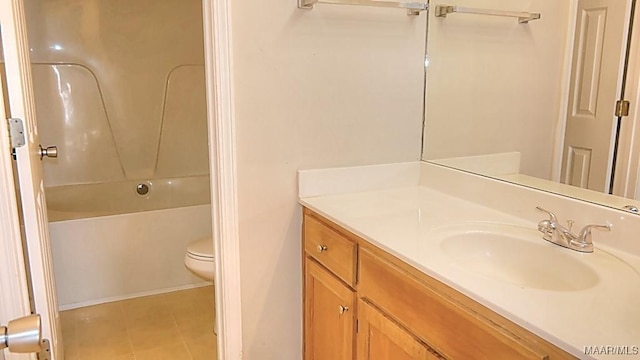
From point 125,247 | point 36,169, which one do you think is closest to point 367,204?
point 36,169

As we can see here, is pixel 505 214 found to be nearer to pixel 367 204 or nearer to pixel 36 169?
pixel 367 204

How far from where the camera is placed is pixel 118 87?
3.52 meters

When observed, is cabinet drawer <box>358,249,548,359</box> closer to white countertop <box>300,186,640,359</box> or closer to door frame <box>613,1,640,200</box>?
white countertop <box>300,186,640,359</box>

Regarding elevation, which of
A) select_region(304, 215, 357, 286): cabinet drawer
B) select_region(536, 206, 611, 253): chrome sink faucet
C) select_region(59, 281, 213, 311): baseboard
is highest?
select_region(536, 206, 611, 253): chrome sink faucet

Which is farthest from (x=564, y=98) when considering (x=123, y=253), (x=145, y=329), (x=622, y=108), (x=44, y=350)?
(x=123, y=253)

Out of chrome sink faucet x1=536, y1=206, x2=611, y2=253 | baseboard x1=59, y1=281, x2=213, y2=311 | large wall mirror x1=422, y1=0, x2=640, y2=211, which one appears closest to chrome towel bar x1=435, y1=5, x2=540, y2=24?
large wall mirror x1=422, y1=0, x2=640, y2=211

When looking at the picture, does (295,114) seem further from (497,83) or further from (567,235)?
(567,235)

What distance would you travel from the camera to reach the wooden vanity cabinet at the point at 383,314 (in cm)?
99

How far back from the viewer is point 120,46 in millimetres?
3479

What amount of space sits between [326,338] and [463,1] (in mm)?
1359

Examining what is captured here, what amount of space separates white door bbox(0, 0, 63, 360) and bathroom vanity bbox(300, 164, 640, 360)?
940 mm

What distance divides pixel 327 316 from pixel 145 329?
4.13 ft

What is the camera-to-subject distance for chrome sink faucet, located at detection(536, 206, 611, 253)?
1.28 m

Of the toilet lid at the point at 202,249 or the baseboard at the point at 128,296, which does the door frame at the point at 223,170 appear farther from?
the baseboard at the point at 128,296
